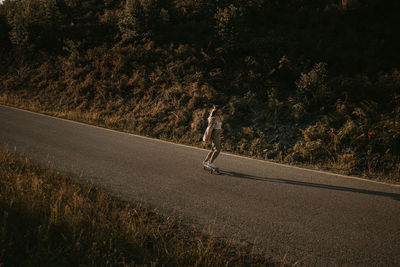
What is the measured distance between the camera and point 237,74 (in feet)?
43.8

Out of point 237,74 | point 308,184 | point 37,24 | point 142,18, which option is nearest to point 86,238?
point 308,184

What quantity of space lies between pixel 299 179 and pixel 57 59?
24.2m

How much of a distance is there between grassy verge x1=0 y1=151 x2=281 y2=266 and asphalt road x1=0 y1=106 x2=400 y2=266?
48cm

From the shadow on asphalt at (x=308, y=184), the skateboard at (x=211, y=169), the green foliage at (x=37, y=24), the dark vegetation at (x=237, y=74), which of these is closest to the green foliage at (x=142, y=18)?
the dark vegetation at (x=237, y=74)

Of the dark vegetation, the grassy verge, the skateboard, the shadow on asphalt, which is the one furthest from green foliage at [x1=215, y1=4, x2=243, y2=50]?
the grassy verge

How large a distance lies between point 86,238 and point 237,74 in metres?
12.1

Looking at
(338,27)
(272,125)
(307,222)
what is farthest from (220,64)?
(307,222)

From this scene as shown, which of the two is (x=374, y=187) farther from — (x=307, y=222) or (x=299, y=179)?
(x=307, y=222)

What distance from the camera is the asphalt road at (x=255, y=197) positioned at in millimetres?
3547

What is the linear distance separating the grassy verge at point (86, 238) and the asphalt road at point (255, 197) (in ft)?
1.56

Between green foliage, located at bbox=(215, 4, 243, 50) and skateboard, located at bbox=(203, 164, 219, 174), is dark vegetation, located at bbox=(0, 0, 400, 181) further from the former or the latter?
skateboard, located at bbox=(203, 164, 219, 174)

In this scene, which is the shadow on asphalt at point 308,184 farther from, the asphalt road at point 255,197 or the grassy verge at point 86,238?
the grassy verge at point 86,238

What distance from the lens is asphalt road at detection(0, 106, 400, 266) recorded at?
355 centimetres

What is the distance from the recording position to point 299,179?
6.11 meters
